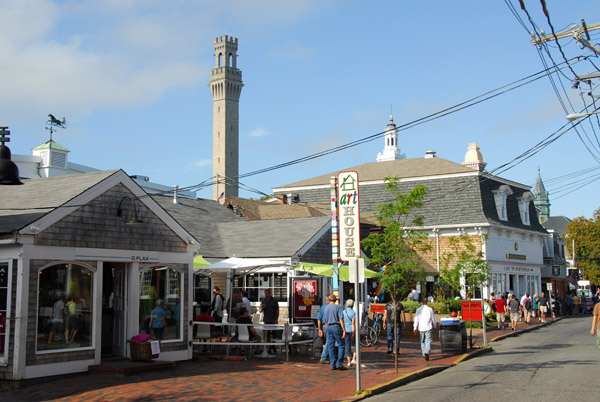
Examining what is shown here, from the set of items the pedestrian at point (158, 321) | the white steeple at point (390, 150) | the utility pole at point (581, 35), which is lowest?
the pedestrian at point (158, 321)

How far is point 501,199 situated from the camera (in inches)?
1617

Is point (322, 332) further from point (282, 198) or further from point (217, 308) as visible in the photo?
point (282, 198)

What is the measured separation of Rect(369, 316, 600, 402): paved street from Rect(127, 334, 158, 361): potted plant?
5.79 metres

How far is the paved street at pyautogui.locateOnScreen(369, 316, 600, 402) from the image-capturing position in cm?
1172

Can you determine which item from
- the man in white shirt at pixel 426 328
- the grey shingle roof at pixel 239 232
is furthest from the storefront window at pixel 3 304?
the man in white shirt at pixel 426 328

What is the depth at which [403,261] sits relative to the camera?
17.7m

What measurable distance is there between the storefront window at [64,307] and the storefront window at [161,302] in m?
1.71

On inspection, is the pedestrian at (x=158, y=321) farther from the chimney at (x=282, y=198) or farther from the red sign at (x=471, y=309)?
the chimney at (x=282, y=198)

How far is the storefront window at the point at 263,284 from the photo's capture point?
947 inches

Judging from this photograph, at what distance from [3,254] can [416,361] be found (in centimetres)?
1064

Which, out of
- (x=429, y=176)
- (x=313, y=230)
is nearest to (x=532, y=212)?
(x=429, y=176)

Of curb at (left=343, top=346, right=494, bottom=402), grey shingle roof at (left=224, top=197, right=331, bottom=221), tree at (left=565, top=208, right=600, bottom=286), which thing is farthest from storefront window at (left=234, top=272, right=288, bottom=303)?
tree at (left=565, top=208, right=600, bottom=286)

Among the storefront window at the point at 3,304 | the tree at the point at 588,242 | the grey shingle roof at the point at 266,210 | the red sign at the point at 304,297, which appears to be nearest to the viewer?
the storefront window at the point at 3,304

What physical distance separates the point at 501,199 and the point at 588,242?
21.9 m
